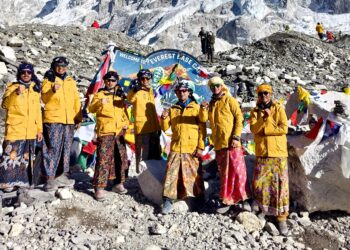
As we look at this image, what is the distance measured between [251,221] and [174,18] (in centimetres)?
7250

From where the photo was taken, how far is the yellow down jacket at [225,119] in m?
4.10

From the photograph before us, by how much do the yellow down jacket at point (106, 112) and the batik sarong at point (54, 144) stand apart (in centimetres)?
34

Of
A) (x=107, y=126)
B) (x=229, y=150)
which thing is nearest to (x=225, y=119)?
(x=229, y=150)

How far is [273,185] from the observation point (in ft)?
13.2

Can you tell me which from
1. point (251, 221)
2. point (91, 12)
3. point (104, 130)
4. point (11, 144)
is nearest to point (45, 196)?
point (11, 144)

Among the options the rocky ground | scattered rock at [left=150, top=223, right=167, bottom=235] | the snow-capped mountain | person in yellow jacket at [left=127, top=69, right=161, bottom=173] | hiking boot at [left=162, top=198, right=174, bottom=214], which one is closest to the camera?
the rocky ground

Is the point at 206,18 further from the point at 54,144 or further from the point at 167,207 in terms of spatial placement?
the point at 167,207

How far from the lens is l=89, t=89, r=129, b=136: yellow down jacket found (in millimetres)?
4414

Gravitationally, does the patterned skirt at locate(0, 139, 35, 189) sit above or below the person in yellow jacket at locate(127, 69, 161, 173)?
below

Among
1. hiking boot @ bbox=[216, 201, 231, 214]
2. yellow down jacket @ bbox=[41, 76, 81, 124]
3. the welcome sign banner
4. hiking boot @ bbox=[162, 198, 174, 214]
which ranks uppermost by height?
the welcome sign banner

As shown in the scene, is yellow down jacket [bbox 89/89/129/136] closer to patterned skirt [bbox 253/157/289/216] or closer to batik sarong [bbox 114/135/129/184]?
batik sarong [bbox 114/135/129/184]

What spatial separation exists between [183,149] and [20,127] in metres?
1.71

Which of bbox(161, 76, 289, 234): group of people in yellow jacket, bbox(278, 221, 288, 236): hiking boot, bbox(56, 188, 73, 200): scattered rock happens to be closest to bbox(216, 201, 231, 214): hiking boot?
bbox(161, 76, 289, 234): group of people in yellow jacket

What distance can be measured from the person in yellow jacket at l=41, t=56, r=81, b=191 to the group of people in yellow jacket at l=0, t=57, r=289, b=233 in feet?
0.03
